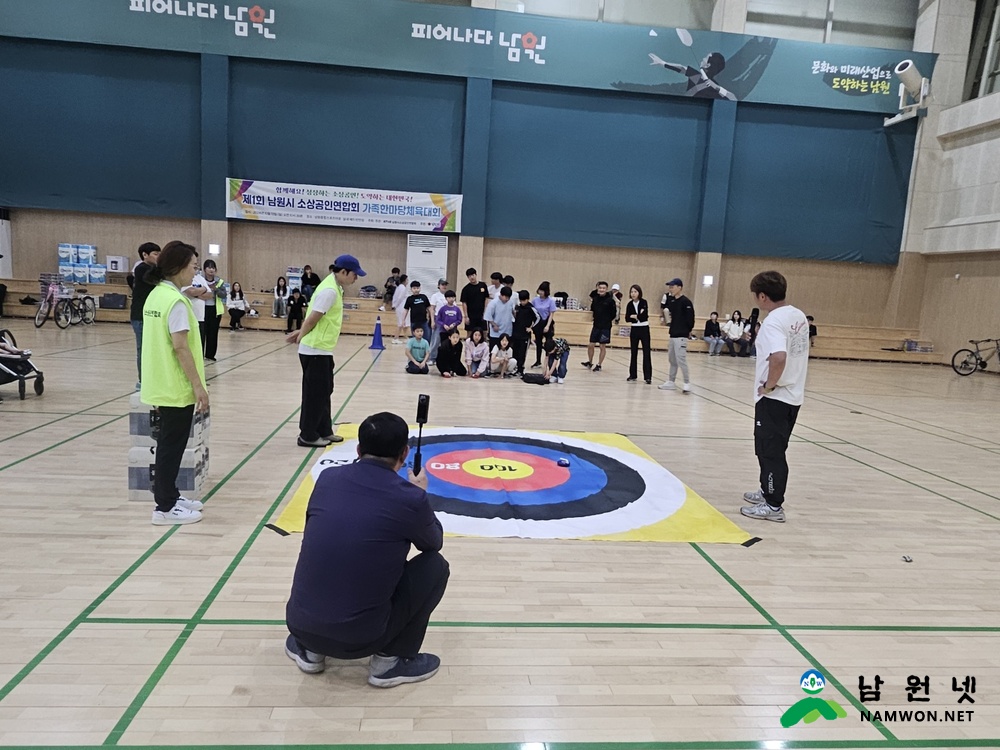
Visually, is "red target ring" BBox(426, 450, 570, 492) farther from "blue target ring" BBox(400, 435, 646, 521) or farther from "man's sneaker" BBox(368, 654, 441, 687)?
"man's sneaker" BBox(368, 654, 441, 687)

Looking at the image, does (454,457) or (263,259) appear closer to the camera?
Answer: (454,457)

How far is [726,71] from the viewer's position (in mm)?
20250

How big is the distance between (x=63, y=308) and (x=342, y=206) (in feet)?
25.9

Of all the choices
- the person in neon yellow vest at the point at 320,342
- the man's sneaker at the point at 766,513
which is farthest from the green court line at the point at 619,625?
the person in neon yellow vest at the point at 320,342

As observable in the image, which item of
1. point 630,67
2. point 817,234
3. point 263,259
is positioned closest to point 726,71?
point 630,67

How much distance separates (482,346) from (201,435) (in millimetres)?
7523

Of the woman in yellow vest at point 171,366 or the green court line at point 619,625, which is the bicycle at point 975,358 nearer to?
the green court line at point 619,625

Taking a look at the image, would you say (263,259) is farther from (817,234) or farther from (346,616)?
(346,616)

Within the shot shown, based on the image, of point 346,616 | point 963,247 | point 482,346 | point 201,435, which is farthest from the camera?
point 963,247

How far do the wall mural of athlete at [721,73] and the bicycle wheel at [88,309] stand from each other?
1646 centimetres

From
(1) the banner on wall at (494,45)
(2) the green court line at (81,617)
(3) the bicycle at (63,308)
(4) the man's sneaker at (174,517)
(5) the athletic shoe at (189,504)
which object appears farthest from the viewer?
(1) the banner on wall at (494,45)

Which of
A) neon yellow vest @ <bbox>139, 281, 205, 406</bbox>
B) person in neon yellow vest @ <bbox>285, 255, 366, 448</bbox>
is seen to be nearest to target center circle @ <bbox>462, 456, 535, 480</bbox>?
person in neon yellow vest @ <bbox>285, 255, 366, 448</bbox>

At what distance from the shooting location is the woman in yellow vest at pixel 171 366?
13.2ft

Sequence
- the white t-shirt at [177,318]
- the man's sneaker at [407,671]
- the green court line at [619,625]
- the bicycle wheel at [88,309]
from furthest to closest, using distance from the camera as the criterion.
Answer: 1. the bicycle wheel at [88,309]
2. the white t-shirt at [177,318]
3. the green court line at [619,625]
4. the man's sneaker at [407,671]
